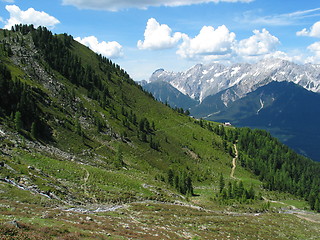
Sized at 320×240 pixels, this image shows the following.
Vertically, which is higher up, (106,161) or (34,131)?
(34,131)

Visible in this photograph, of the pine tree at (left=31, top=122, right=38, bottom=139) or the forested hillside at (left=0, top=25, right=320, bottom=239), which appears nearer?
the forested hillside at (left=0, top=25, right=320, bottom=239)

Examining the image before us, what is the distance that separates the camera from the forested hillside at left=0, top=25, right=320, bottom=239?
37.0 m

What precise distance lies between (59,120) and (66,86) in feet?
141

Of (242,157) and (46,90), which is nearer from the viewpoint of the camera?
(46,90)

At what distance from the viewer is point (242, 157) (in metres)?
164

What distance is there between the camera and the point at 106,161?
92.5 m

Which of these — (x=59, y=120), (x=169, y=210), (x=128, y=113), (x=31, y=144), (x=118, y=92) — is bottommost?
(x=169, y=210)

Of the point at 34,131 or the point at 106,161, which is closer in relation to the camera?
the point at 34,131

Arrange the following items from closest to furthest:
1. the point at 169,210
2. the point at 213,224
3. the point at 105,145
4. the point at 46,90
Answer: the point at 213,224 < the point at 169,210 < the point at 105,145 < the point at 46,90

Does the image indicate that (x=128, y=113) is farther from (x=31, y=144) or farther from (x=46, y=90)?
(x=31, y=144)

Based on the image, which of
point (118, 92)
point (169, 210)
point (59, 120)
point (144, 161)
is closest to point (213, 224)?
point (169, 210)

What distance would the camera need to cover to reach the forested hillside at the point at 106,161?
1458 inches

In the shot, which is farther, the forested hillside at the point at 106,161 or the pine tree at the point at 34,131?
the pine tree at the point at 34,131

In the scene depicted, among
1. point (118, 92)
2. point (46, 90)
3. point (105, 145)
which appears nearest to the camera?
point (105, 145)
